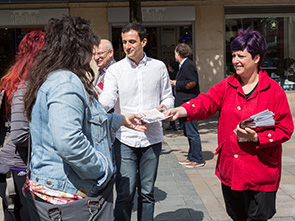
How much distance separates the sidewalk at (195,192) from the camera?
473 centimetres

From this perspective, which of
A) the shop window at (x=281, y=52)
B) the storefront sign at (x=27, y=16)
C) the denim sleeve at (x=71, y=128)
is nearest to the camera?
the denim sleeve at (x=71, y=128)

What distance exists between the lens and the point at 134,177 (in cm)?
380

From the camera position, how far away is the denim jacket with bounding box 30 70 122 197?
2.23 m

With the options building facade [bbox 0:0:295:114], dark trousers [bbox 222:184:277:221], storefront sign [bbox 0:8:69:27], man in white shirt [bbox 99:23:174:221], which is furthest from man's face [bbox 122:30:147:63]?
storefront sign [bbox 0:8:69:27]

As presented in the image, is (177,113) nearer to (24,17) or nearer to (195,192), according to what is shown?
(195,192)

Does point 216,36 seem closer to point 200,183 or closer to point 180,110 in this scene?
point 200,183

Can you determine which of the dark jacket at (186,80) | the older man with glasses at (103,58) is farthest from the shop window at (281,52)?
the older man with glasses at (103,58)

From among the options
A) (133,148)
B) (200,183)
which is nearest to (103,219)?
(133,148)

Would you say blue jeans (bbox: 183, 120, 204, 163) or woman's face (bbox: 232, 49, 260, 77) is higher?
woman's face (bbox: 232, 49, 260, 77)

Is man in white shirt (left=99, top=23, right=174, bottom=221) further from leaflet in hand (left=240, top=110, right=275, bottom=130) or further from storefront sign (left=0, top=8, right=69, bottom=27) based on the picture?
storefront sign (left=0, top=8, right=69, bottom=27)

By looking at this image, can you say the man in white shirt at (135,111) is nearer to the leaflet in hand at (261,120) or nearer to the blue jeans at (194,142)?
the leaflet in hand at (261,120)

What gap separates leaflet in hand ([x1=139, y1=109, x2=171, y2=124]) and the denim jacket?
954mm

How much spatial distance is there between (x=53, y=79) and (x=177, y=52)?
5.04 meters

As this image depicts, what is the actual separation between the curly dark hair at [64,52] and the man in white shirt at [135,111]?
1.37 metres
